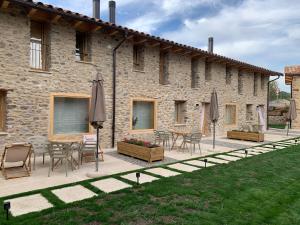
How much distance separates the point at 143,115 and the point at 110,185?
6563mm

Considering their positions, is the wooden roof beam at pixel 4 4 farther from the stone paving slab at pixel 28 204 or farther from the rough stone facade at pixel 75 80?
the stone paving slab at pixel 28 204

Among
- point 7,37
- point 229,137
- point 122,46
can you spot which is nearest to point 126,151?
Answer: point 122,46

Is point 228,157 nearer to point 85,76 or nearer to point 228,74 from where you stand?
point 85,76

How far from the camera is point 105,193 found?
496 centimetres

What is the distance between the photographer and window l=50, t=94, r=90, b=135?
900 centimetres

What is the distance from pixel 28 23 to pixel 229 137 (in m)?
11.7

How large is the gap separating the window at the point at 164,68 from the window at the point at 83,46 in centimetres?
424

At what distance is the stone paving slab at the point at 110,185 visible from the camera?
5.27 meters

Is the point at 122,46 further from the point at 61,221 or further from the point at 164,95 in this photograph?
the point at 61,221

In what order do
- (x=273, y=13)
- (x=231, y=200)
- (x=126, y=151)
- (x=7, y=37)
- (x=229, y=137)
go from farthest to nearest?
(x=229, y=137), (x=273, y=13), (x=126, y=151), (x=7, y=37), (x=231, y=200)

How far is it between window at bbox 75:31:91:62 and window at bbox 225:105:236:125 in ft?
35.6

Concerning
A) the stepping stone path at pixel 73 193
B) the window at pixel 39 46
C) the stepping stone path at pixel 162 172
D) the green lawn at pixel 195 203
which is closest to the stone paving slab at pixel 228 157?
the green lawn at pixel 195 203

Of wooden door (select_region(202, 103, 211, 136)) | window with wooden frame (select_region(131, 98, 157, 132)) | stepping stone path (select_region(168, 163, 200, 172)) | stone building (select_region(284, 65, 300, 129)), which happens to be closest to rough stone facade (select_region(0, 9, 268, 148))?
window with wooden frame (select_region(131, 98, 157, 132))

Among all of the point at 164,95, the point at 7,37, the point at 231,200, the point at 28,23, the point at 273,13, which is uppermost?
the point at 273,13
